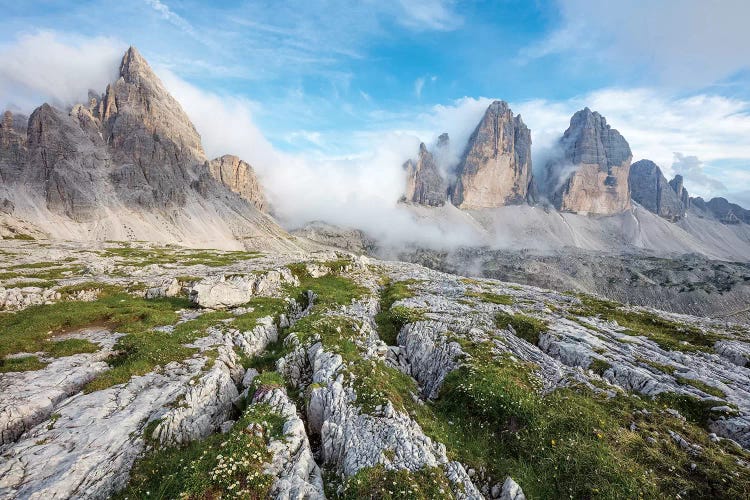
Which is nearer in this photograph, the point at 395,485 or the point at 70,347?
the point at 395,485

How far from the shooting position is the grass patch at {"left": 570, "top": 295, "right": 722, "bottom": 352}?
32500 millimetres

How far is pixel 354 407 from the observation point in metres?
18.3

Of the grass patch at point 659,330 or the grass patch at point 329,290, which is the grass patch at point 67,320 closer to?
the grass patch at point 329,290

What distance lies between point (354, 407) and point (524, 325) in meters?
23.3

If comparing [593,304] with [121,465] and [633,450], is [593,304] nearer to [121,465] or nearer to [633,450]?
[633,450]

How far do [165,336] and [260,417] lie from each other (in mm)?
14735

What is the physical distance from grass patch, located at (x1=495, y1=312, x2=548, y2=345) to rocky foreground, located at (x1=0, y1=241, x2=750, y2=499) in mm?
214

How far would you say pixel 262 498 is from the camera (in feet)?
41.9

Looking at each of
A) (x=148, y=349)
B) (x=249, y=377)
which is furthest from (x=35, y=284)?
(x=249, y=377)

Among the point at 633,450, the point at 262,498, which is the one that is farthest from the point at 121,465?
the point at 633,450

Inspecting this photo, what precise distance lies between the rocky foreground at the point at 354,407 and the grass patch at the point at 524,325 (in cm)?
21

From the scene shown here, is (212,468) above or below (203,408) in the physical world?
above

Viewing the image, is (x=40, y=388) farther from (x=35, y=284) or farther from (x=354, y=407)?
(x=35, y=284)

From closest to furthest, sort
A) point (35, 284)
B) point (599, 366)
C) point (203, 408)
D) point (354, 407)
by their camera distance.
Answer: point (354, 407) → point (203, 408) → point (599, 366) → point (35, 284)
